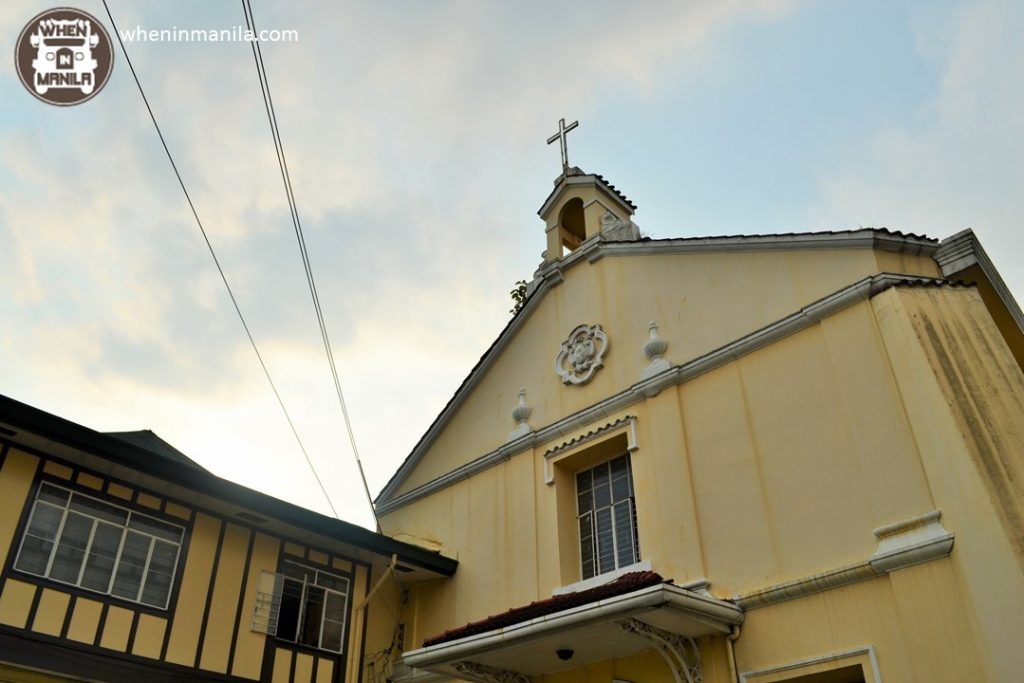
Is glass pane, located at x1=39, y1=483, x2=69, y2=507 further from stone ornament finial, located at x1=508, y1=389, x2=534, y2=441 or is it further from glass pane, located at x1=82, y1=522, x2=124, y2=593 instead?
stone ornament finial, located at x1=508, y1=389, x2=534, y2=441

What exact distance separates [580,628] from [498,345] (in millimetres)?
6748

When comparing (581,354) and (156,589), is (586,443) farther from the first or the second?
(156,589)

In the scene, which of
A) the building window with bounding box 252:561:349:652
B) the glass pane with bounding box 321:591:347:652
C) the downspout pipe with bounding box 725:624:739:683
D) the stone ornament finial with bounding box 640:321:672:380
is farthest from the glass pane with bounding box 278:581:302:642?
the downspout pipe with bounding box 725:624:739:683

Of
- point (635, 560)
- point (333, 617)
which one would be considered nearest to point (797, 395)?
point (635, 560)

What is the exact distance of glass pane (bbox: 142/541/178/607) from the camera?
11344 millimetres

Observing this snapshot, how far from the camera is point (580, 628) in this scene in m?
9.91

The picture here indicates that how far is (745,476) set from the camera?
10664mm

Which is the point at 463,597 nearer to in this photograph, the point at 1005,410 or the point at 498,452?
the point at 498,452

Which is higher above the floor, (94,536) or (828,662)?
(94,536)

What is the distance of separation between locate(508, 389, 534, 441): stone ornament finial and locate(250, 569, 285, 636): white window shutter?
446cm

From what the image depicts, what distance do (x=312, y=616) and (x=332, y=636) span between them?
1.57 ft

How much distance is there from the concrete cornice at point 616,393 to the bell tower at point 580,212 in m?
1.46

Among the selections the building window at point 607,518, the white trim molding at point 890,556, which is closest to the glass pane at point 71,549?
the building window at point 607,518

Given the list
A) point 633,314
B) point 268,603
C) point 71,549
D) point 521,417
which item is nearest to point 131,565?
point 71,549
